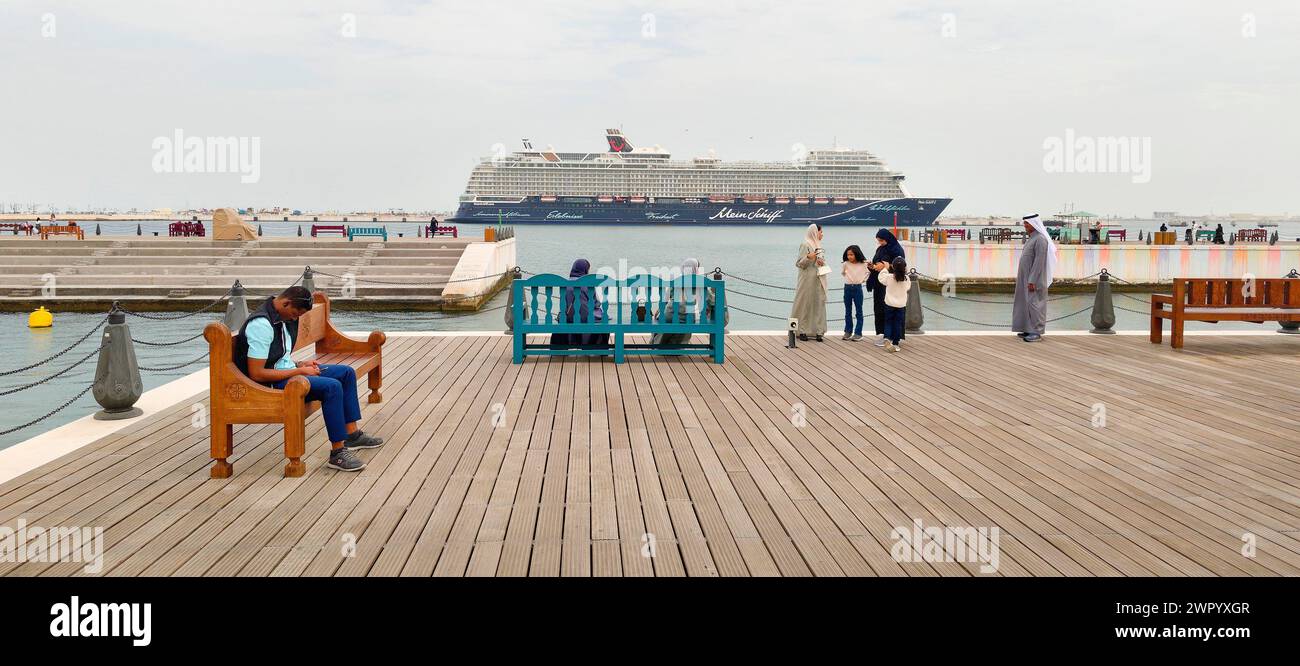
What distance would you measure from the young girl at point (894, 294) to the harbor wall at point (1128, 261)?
2900 centimetres

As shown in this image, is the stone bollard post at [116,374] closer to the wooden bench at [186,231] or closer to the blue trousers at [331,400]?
the blue trousers at [331,400]

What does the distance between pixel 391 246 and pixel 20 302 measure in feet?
35.2

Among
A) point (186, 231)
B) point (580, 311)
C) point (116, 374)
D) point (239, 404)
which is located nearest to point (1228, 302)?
point (580, 311)

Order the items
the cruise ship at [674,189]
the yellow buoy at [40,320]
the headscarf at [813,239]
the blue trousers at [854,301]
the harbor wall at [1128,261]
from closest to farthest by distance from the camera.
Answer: the headscarf at [813,239] < the blue trousers at [854,301] < the yellow buoy at [40,320] < the harbor wall at [1128,261] < the cruise ship at [674,189]

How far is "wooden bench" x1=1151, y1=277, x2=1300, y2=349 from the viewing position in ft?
32.5

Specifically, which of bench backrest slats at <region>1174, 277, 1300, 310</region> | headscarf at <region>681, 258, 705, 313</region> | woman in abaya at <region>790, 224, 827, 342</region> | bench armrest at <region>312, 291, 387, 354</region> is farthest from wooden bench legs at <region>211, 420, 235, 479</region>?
bench backrest slats at <region>1174, 277, 1300, 310</region>

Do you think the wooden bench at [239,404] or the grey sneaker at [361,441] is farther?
the grey sneaker at [361,441]

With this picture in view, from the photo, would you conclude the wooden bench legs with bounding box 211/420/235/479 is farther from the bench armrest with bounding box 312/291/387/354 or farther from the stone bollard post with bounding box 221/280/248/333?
the stone bollard post with bounding box 221/280/248/333

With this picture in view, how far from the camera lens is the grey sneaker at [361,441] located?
17.6ft

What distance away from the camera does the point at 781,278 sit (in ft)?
146

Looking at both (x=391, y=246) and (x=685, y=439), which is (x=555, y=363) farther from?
(x=391, y=246)

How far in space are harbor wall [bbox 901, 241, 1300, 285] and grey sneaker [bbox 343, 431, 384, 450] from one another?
34.8m

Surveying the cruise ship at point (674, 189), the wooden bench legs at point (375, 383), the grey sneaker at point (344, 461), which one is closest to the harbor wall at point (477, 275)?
the wooden bench legs at point (375, 383)

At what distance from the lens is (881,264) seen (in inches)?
390
